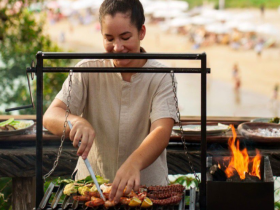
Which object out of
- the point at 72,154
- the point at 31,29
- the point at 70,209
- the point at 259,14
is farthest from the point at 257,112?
the point at 70,209

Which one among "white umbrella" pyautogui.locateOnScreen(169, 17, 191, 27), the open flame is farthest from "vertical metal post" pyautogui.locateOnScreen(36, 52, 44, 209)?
"white umbrella" pyautogui.locateOnScreen(169, 17, 191, 27)

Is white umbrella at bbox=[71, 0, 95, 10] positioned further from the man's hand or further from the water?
the man's hand

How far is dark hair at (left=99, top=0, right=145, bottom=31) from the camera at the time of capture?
2072 mm

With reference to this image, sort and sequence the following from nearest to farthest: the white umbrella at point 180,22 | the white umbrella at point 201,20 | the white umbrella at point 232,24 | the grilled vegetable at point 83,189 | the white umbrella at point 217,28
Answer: the grilled vegetable at point 83,189 → the white umbrella at point 217,28 → the white umbrella at point 232,24 → the white umbrella at point 201,20 → the white umbrella at point 180,22

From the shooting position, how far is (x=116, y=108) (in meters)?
2.29

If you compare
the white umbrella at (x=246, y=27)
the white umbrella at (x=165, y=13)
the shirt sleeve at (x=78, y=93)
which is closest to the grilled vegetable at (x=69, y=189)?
the shirt sleeve at (x=78, y=93)

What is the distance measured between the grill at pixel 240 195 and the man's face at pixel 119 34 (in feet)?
2.14

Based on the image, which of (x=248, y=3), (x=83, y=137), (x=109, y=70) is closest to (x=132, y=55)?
(x=109, y=70)

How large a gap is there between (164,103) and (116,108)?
24 centimetres

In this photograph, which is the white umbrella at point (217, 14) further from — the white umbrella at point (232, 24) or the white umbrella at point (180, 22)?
the white umbrella at point (180, 22)

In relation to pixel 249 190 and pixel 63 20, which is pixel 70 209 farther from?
pixel 63 20

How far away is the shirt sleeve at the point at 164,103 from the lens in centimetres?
216

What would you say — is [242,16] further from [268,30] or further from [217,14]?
[268,30]

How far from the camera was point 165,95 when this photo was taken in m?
2.24
